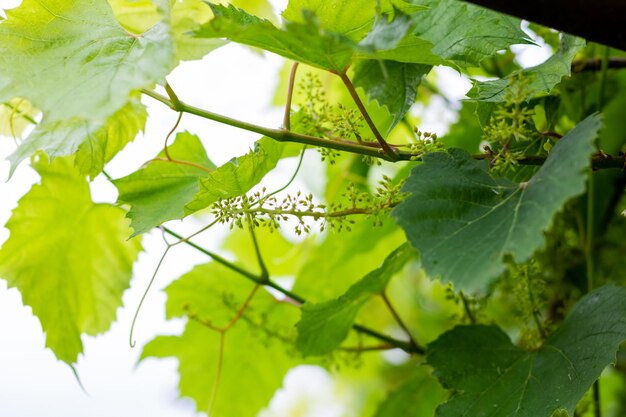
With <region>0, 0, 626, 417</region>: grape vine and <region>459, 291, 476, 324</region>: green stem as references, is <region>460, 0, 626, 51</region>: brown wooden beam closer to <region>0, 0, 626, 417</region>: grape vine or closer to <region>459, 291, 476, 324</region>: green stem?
<region>0, 0, 626, 417</region>: grape vine

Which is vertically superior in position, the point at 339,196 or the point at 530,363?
the point at 339,196

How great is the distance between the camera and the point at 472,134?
70 cm

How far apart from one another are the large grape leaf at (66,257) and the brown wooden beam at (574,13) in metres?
0.45

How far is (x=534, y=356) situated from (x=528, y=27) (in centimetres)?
28

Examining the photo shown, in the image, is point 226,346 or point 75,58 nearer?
point 75,58

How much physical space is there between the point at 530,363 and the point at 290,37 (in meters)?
0.28

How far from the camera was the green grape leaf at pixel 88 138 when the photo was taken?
40 centimetres

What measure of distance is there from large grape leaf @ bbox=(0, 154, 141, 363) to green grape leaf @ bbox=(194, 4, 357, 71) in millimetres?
294

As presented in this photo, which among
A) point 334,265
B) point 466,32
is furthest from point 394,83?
point 334,265

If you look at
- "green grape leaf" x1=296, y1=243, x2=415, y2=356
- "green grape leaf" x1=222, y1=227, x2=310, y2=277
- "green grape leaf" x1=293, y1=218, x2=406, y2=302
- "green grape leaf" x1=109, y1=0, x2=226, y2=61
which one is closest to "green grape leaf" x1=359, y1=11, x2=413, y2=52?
"green grape leaf" x1=109, y1=0, x2=226, y2=61

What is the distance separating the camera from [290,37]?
388 millimetres

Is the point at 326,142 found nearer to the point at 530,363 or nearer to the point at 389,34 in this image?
the point at 389,34

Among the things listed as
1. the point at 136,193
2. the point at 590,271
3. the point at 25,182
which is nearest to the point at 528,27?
the point at 590,271

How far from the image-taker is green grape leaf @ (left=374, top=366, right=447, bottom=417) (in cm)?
71
